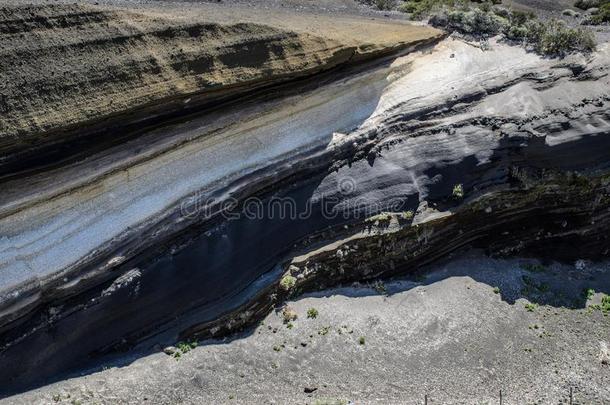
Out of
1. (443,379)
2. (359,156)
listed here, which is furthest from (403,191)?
(443,379)

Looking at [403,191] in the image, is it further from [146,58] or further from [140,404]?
[140,404]

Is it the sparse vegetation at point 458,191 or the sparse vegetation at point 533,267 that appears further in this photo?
the sparse vegetation at point 533,267

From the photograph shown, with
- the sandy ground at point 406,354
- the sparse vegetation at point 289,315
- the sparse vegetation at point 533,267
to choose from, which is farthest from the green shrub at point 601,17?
the sparse vegetation at point 289,315

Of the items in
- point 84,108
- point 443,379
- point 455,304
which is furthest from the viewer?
point 455,304

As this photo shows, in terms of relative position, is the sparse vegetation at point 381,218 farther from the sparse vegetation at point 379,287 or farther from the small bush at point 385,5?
the small bush at point 385,5

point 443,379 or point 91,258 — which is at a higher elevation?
point 91,258

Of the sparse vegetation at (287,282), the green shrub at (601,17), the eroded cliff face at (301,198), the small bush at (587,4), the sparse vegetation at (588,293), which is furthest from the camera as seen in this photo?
the small bush at (587,4)
